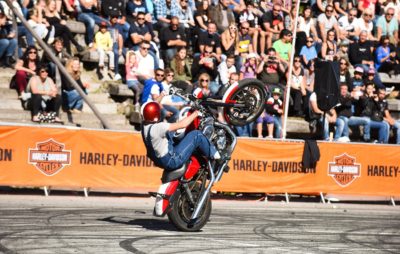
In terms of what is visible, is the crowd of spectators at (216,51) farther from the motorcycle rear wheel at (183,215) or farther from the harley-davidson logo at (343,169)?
the motorcycle rear wheel at (183,215)

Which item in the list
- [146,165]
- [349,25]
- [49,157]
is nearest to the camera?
[49,157]

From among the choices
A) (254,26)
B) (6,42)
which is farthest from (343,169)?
(6,42)

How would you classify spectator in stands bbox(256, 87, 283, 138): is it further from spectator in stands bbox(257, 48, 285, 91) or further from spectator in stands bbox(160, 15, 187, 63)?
spectator in stands bbox(160, 15, 187, 63)

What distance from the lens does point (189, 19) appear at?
1003 inches

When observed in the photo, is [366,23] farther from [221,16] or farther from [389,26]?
[221,16]

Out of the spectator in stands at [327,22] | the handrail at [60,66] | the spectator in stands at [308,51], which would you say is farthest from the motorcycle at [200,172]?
the spectator in stands at [327,22]

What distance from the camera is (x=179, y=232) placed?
13.2 m

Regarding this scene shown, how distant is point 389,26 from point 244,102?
15561 mm

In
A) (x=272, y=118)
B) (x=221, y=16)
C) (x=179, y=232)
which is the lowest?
(x=272, y=118)

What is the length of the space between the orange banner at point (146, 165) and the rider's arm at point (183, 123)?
571 cm

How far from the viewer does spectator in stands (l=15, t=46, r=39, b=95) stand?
A: 21.2 m

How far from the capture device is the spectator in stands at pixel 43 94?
2067 cm

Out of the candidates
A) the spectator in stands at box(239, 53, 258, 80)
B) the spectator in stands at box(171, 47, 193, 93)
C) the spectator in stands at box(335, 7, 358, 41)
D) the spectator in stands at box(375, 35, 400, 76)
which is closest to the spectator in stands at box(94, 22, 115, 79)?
the spectator in stands at box(171, 47, 193, 93)

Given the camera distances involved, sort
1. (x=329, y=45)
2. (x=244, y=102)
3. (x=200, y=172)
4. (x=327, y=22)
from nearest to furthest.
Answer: (x=200, y=172) < (x=244, y=102) < (x=329, y=45) < (x=327, y=22)
